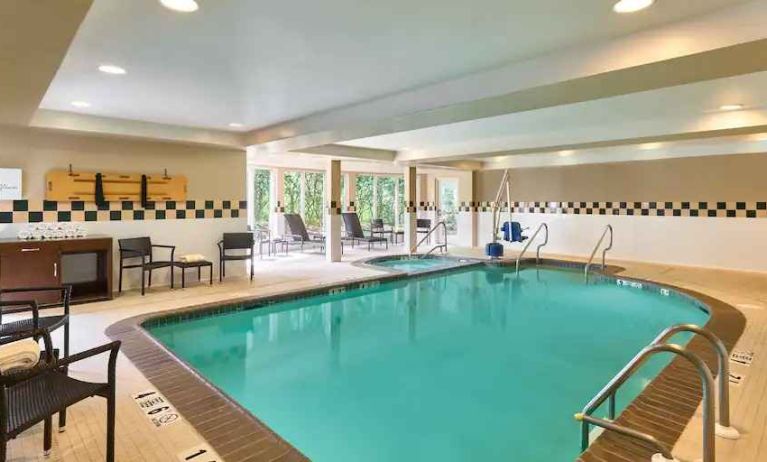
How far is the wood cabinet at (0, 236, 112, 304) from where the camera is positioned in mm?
4371

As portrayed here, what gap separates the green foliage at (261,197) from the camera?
10.0m

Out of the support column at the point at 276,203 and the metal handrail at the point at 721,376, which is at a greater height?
the support column at the point at 276,203

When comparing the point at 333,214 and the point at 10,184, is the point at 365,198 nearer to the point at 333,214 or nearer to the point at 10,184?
the point at 333,214

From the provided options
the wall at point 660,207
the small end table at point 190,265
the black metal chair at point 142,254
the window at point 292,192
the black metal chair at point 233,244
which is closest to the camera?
the black metal chair at point 142,254

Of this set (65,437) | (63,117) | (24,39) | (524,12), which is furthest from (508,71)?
(63,117)

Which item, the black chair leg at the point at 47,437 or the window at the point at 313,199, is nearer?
the black chair leg at the point at 47,437

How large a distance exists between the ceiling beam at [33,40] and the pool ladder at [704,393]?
2794mm

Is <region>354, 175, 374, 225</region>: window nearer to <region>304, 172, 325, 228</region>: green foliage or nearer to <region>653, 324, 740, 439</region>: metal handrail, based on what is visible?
<region>304, 172, 325, 228</region>: green foliage

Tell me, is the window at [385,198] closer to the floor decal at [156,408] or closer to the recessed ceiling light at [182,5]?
the recessed ceiling light at [182,5]

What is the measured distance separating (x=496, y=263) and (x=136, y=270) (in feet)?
19.2

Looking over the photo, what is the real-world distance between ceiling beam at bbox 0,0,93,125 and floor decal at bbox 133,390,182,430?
196 centimetres

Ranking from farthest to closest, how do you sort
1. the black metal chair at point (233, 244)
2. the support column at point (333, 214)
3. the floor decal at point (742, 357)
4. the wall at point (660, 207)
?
Answer: 1. the support column at point (333, 214)
2. the wall at point (660, 207)
3. the black metal chair at point (233, 244)
4. the floor decal at point (742, 357)

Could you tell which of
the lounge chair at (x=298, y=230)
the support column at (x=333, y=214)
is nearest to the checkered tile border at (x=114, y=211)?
the support column at (x=333, y=214)

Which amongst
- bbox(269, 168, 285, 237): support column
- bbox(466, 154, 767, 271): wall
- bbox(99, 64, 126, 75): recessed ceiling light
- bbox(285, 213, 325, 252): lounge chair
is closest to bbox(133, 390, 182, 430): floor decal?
bbox(99, 64, 126, 75): recessed ceiling light
